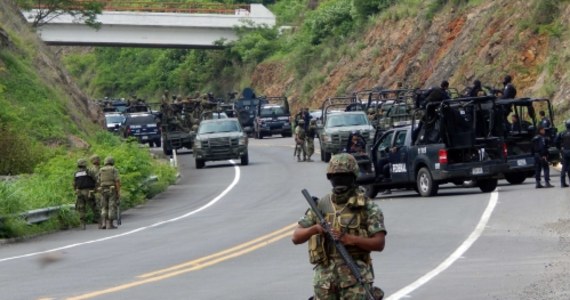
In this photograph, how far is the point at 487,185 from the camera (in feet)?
99.2

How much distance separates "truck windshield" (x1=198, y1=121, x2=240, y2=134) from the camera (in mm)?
49906

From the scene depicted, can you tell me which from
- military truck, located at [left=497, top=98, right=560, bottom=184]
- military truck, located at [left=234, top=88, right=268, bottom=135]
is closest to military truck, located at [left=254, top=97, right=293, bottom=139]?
military truck, located at [left=234, top=88, right=268, bottom=135]

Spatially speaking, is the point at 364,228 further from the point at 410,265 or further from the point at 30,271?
the point at 30,271

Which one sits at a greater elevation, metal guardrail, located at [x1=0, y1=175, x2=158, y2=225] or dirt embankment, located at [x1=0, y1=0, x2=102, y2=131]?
dirt embankment, located at [x1=0, y1=0, x2=102, y2=131]

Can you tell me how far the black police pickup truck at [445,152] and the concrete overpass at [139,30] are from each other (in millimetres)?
54323

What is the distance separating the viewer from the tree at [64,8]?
242 feet

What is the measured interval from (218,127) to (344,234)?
41463 mm

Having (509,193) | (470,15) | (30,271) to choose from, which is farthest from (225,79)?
(30,271)

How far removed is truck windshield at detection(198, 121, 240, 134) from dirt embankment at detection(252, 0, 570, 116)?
1106 cm

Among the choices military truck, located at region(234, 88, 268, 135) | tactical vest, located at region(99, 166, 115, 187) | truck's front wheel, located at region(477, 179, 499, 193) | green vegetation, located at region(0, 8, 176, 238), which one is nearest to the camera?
tactical vest, located at region(99, 166, 115, 187)

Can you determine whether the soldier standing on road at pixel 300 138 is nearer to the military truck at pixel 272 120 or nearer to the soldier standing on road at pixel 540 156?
the soldier standing on road at pixel 540 156

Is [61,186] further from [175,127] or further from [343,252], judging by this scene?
[175,127]

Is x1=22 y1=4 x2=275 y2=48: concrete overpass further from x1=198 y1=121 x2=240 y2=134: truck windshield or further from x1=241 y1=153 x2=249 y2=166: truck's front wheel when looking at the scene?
x1=241 y1=153 x2=249 y2=166: truck's front wheel

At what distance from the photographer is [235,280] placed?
1667 cm
